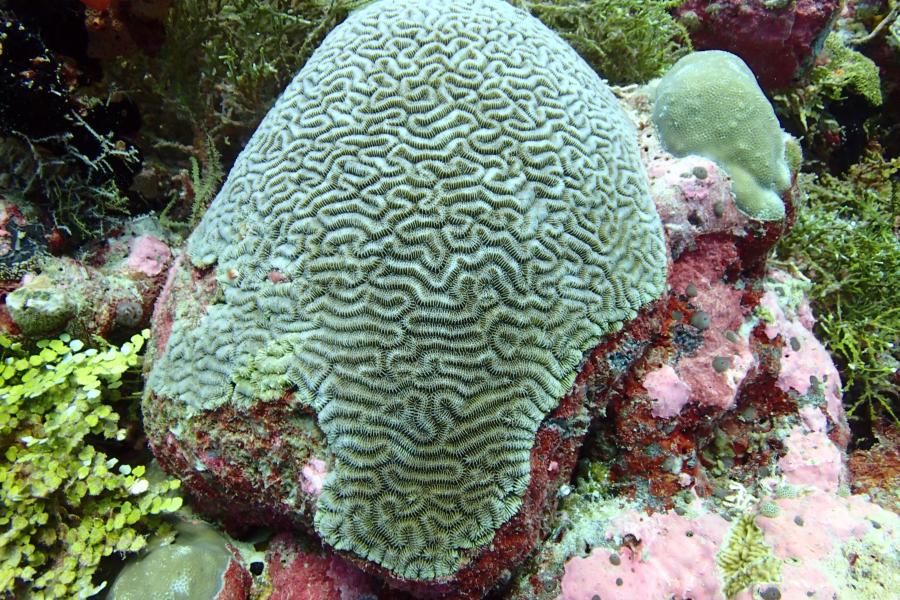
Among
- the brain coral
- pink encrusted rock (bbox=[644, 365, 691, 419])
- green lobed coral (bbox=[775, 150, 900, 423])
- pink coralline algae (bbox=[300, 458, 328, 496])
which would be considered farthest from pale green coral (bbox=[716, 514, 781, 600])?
green lobed coral (bbox=[775, 150, 900, 423])

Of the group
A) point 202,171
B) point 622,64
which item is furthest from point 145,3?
point 622,64

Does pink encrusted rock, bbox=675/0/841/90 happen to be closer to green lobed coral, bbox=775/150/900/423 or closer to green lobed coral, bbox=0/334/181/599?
green lobed coral, bbox=775/150/900/423

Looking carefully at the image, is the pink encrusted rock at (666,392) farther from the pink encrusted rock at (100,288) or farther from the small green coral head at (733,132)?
the pink encrusted rock at (100,288)

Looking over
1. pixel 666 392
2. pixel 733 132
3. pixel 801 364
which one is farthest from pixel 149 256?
pixel 801 364

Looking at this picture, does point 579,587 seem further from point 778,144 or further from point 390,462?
point 778,144

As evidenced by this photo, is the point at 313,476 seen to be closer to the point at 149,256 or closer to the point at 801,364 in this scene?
the point at 149,256

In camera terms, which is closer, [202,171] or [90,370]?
[90,370]

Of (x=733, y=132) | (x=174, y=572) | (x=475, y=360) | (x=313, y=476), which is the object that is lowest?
(x=174, y=572)
